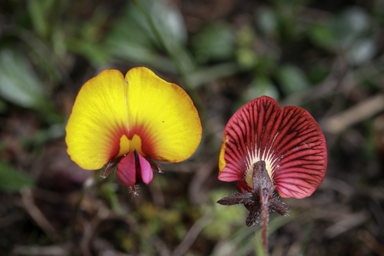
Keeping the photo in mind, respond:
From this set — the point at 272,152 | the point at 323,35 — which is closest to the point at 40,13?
the point at 272,152

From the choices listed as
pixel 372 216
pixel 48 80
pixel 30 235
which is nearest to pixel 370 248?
pixel 372 216

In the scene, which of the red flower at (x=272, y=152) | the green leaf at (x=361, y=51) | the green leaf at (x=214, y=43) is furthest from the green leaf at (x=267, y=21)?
the red flower at (x=272, y=152)

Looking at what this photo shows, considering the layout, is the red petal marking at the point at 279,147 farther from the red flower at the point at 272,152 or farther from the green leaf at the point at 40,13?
the green leaf at the point at 40,13

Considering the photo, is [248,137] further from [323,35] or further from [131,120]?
[323,35]

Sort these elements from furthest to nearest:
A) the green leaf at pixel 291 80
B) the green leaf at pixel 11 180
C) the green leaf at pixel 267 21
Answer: the green leaf at pixel 267 21 < the green leaf at pixel 291 80 < the green leaf at pixel 11 180

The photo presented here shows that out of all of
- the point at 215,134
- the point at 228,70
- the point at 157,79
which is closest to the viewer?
the point at 157,79

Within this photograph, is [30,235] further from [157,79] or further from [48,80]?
[157,79]
